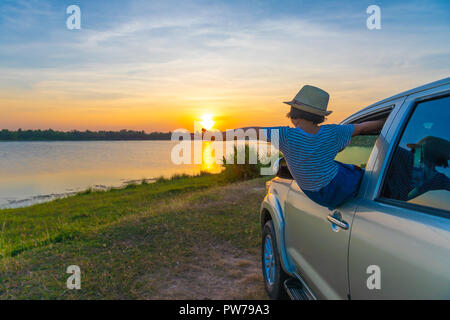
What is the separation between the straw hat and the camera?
9.28 feet

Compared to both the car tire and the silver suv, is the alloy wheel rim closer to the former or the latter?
the car tire

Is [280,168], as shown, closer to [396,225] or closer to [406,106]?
[406,106]

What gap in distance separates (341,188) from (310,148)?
472 millimetres

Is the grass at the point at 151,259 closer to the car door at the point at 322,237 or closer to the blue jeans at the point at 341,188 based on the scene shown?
the car door at the point at 322,237

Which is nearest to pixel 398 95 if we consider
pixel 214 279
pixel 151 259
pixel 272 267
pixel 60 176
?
pixel 272 267

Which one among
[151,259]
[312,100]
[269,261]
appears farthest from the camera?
[151,259]

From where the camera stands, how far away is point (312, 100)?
291 cm

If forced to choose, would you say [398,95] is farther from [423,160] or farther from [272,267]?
[272,267]

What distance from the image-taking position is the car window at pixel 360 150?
280cm

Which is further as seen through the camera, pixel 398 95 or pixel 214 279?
pixel 214 279

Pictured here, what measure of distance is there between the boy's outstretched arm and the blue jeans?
14.2 inches

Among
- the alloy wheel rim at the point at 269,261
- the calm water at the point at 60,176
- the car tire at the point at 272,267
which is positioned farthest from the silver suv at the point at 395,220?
the calm water at the point at 60,176

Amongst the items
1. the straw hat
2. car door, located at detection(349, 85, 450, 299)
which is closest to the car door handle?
car door, located at detection(349, 85, 450, 299)

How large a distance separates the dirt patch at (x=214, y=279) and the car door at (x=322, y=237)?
1.41 meters
